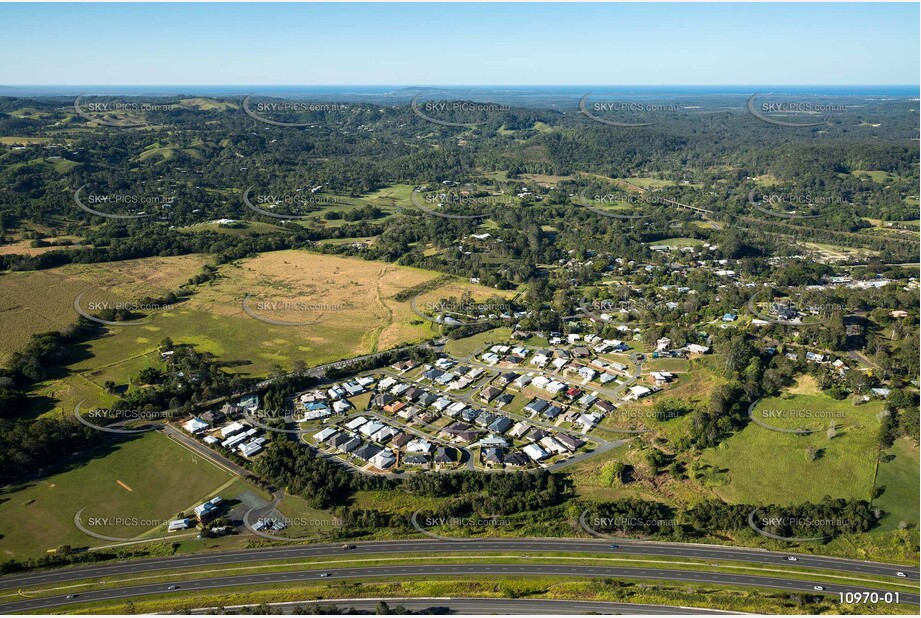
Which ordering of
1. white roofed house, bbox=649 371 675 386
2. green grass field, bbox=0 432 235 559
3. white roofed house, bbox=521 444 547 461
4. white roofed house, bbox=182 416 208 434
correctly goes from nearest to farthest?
green grass field, bbox=0 432 235 559
white roofed house, bbox=521 444 547 461
white roofed house, bbox=182 416 208 434
white roofed house, bbox=649 371 675 386

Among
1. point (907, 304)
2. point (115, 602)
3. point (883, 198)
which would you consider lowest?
point (115, 602)

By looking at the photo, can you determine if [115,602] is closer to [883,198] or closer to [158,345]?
[158,345]

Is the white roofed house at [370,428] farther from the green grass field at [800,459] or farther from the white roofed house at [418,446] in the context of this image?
the green grass field at [800,459]

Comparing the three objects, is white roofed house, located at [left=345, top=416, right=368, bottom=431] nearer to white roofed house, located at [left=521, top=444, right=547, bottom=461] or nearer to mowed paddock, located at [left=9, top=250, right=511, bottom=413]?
mowed paddock, located at [left=9, top=250, right=511, bottom=413]

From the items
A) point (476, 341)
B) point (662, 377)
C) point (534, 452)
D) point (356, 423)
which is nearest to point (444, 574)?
point (534, 452)

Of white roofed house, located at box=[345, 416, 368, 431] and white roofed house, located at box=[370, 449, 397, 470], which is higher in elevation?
white roofed house, located at box=[345, 416, 368, 431]

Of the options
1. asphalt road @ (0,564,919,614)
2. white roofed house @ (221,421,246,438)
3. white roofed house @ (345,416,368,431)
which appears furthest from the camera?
white roofed house @ (345,416,368,431)

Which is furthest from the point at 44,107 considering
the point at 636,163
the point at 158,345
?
the point at 636,163

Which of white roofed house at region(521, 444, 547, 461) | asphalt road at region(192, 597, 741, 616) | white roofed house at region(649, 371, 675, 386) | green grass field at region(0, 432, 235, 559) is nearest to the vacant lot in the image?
green grass field at region(0, 432, 235, 559)

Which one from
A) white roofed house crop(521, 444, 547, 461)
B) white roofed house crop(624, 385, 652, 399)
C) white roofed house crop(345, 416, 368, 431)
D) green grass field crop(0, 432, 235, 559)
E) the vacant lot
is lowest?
green grass field crop(0, 432, 235, 559)
